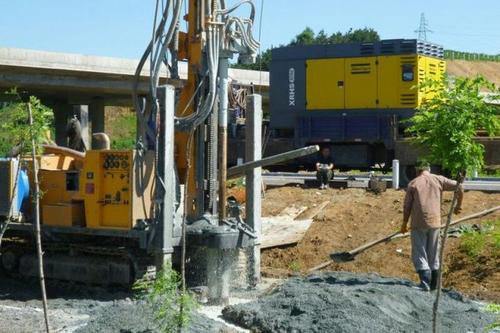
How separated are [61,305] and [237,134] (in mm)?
14424

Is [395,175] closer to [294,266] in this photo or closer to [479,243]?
[294,266]

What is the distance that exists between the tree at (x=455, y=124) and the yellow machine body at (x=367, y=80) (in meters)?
16.3

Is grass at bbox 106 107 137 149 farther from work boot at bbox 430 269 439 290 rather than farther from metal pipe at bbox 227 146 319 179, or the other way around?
work boot at bbox 430 269 439 290

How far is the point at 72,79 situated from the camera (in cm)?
4606

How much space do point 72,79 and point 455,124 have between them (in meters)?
38.9

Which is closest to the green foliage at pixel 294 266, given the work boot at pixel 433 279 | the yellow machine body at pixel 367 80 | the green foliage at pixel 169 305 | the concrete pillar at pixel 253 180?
the concrete pillar at pixel 253 180

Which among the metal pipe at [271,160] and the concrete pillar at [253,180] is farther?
the concrete pillar at [253,180]

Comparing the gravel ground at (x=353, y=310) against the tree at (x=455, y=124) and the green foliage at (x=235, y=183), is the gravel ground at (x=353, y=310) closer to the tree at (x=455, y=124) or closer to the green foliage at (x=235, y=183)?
the tree at (x=455, y=124)

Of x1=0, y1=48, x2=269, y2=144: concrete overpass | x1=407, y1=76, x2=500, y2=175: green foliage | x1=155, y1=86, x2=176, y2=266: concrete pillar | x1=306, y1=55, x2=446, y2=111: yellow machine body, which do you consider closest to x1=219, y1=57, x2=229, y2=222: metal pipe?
x1=155, y1=86, x2=176, y2=266: concrete pillar

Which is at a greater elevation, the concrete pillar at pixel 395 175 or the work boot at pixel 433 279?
the concrete pillar at pixel 395 175

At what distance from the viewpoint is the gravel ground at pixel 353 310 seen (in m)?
10.8

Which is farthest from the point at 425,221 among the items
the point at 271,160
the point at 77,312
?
the point at 77,312

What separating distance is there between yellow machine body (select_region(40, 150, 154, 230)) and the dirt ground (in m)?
3.50

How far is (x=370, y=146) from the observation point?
85.5 ft
